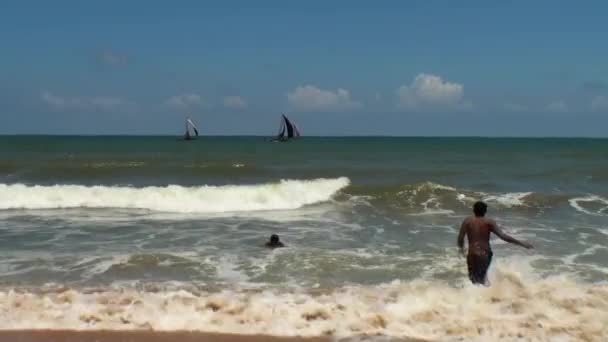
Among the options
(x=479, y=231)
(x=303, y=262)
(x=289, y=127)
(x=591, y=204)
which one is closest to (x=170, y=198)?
(x=303, y=262)

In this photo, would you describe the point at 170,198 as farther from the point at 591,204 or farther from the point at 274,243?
the point at 591,204

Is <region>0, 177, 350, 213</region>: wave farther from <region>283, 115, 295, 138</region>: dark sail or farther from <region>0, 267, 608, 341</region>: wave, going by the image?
<region>283, 115, 295, 138</region>: dark sail

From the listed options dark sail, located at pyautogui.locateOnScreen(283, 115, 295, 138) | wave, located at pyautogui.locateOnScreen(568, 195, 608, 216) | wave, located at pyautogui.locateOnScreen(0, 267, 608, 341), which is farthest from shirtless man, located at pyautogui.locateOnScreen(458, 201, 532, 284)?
dark sail, located at pyautogui.locateOnScreen(283, 115, 295, 138)

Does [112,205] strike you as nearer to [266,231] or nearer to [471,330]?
[266,231]

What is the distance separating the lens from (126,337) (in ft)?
22.0

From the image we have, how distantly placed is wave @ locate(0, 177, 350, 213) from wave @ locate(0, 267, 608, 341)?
10906 mm

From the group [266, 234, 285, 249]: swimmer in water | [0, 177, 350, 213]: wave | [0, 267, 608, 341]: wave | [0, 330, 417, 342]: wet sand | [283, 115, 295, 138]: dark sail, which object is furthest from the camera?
[283, 115, 295, 138]: dark sail

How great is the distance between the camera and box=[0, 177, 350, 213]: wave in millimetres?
19625

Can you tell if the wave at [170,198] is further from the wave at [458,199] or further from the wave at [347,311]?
the wave at [347,311]

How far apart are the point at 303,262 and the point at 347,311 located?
3.52m

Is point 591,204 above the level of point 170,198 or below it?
above

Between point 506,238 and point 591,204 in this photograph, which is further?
point 591,204

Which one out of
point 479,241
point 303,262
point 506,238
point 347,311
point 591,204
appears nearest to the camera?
point 347,311

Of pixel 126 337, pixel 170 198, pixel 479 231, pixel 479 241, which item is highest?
pixel 479 231
